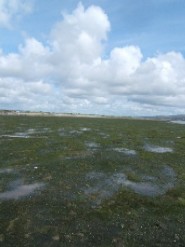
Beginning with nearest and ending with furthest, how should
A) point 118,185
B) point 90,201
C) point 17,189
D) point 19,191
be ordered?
point 90,201 → point 19,191 → point 17,189 → point 118,185

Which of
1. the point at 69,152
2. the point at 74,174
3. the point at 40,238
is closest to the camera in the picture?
the point at 40,238

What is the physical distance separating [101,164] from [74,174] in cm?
563

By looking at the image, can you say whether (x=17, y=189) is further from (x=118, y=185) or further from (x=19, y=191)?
(x=118, y=185)

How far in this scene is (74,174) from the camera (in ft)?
91.1

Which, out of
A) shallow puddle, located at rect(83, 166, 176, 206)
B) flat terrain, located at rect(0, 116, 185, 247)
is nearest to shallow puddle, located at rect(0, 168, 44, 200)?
flat terrain, located at rect(0, 116, 185, 247)

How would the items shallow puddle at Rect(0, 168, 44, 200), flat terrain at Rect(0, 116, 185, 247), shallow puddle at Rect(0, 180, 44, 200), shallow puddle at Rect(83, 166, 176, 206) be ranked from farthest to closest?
1. shallow puddle at Rect(83, 166, 176, 206)
2. shallow puddle at Rect(0, 168, 44, 200)
3. shallow puddle at Rect(0, 180, 44, 200)
4. flat terrain at Rect(0, 116, 185, 247)

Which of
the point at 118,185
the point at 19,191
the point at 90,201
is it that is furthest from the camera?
the point at 118,185

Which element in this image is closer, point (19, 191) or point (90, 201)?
point (90, 201)

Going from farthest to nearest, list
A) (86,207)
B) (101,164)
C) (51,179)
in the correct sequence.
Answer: (101,164), (51,179), (86,207)

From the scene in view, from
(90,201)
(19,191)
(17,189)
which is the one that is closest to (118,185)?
(90,201)

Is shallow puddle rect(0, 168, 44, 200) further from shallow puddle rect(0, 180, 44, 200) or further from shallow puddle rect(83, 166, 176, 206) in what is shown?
shallow puddle rect(83, 166, 176, 206)

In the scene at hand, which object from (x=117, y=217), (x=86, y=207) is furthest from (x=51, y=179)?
(x=117, y=217)

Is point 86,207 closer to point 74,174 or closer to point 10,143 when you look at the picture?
point 74,174

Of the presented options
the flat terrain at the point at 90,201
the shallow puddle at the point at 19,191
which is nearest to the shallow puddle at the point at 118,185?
the flat terrain at the point at 90,201
